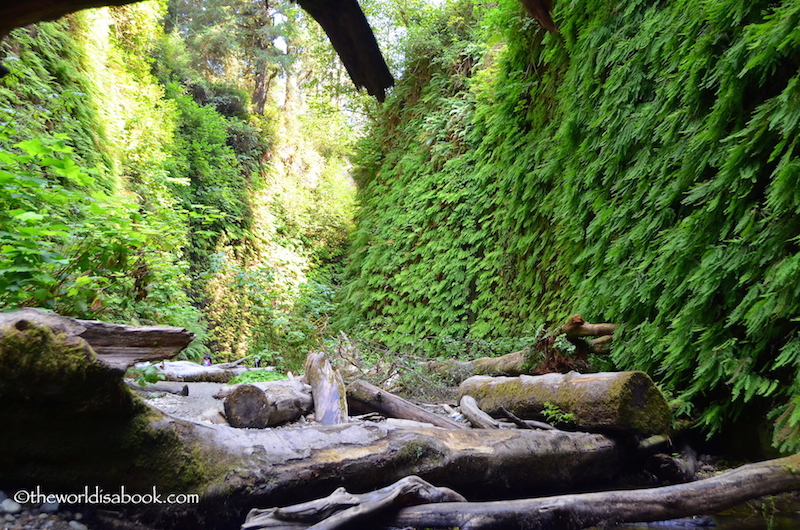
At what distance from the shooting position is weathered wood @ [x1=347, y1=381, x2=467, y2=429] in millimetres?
3930

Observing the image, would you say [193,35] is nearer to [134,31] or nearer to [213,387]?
[134,31]

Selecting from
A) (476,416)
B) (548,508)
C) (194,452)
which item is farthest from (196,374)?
(548,508)

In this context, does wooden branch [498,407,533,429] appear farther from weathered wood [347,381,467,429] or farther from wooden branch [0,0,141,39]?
wooden branch [0,0,141,39]

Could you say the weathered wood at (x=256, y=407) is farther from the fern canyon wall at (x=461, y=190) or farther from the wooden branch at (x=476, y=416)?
the wooden branch at (x=476, y=416)

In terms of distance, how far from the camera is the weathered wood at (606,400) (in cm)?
324

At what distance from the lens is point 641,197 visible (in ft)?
15.6

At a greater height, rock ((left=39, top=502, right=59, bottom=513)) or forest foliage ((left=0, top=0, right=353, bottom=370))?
forest foliage ((left=0, top=0, right=353, bottom=370))

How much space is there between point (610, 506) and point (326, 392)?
8.12 feet

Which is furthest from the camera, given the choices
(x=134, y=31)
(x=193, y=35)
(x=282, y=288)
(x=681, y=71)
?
(x=193, y=35)

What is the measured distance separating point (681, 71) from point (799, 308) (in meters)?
2.38

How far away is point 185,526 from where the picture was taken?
6.98 feet

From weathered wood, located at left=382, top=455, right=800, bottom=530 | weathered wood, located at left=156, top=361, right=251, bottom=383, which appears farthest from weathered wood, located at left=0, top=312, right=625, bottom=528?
weathered wood, located at left=156, top=361, right=251, bottom=383

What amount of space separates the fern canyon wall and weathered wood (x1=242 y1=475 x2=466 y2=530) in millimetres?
1782

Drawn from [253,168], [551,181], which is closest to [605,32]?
[551,181]
